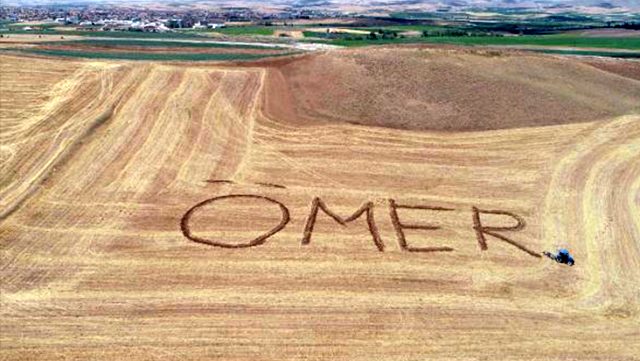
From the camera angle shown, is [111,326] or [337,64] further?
[337,64]

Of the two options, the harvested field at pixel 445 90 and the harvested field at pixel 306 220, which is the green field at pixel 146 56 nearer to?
the harvested field at pixel 306 220

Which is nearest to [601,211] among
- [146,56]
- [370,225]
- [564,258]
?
[564,258]

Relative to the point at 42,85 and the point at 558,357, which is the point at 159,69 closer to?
the point at 42,85

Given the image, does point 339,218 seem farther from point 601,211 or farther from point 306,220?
point 601,211

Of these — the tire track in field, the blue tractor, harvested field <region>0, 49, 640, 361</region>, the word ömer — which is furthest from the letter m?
the tire track in field

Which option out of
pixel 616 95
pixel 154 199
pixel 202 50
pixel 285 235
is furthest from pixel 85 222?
pixel 616 95

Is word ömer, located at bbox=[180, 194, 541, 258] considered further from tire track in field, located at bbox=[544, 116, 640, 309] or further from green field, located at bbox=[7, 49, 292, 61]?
green field, located at bbox=[7, 49, 292, 61]
